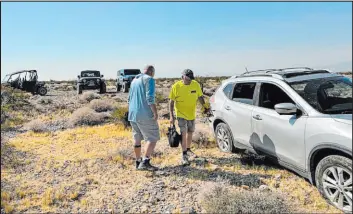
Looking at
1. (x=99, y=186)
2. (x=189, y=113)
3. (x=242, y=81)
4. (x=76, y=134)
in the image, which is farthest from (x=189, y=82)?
(x=76, y=134)

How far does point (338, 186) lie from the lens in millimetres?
4035

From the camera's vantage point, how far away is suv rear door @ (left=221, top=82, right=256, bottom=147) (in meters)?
5.85

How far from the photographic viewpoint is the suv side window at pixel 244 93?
5883 mm

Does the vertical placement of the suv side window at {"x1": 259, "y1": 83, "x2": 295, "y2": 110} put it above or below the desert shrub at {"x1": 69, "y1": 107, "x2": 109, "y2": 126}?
above

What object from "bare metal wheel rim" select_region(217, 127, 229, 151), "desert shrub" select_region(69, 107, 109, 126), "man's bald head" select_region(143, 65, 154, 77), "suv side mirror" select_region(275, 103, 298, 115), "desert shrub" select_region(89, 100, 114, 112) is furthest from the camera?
"desert shrub" select_region(89, 100, 114, 112)

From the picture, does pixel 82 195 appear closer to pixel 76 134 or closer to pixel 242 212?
pixel 242 212

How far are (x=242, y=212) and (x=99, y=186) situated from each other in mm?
2489

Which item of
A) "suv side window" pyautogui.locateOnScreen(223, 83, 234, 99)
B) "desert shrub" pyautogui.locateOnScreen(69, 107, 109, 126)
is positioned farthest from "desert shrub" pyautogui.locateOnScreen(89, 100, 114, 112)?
"suv side window" pyautogui.locateOnScreen(223, 83, 234, 99)

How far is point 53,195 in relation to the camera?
16.7 feet

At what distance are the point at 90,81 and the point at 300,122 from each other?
967 inches

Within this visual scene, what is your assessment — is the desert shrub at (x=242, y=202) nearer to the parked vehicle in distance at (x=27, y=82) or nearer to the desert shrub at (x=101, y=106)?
the desert shrub at (x=101, y=106)

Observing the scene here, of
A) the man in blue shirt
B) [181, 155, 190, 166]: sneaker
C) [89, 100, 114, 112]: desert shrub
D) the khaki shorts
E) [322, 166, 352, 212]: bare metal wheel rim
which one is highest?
the man in blue shirt

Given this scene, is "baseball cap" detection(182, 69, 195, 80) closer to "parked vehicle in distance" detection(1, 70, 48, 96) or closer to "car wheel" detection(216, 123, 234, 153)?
"car wheel" detection(216, 123, 234, 153)

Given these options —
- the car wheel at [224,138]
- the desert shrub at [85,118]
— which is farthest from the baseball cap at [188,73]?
the desert shrub at [85,118]
